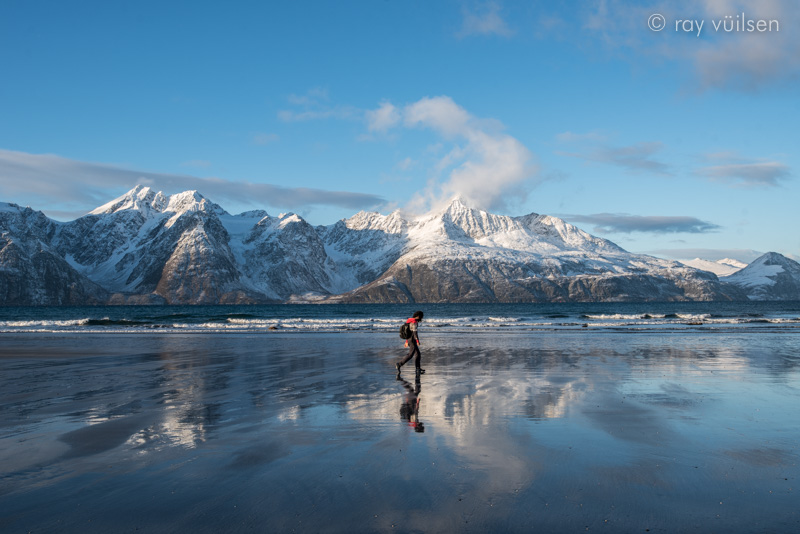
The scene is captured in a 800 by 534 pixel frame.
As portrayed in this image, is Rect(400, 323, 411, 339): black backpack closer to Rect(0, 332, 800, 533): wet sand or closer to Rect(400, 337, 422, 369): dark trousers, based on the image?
Rect(400, 337, 422, 369): dark trousers

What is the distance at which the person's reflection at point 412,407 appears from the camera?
37.8ft

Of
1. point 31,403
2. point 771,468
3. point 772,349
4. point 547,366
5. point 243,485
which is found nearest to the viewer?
point 243,485

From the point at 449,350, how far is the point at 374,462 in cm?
2349

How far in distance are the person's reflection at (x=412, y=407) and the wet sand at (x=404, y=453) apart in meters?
0.12

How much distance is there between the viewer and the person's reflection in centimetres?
1153

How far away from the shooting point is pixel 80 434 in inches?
430

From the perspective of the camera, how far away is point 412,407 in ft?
44.8

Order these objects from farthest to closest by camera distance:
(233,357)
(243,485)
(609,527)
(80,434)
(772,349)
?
1. (772,349)
2. (233,357)
3. (80,434)
4. (243,485)
5. (609,527)

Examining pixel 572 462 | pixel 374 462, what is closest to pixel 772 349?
pixel 572 462

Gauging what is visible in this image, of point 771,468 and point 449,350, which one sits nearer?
point 771,468

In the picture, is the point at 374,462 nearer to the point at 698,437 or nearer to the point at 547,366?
the point at 698,437

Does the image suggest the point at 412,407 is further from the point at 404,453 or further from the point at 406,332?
the point at 406,332

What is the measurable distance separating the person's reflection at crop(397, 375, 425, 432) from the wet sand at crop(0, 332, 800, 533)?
0.39 ft

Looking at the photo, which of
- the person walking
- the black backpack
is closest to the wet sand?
the person walking
